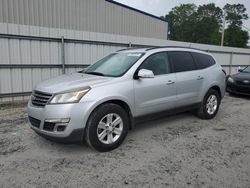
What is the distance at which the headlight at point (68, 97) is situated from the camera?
3301mm

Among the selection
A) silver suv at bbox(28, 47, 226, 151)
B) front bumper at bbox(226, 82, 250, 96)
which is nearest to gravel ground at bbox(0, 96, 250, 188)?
silver suv at bbox(28, 47, 226, 151)

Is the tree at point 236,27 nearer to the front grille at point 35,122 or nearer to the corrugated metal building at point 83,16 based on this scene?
the corrugated metal building at point 83,16

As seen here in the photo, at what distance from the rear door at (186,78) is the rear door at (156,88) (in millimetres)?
170

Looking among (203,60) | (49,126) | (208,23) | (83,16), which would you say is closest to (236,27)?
(208,23)

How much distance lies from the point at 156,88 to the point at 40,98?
2008mm

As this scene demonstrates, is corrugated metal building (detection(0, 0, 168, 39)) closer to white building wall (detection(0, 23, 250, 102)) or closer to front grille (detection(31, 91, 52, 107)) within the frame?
white building wall (detection(0, 23, 250, 102))

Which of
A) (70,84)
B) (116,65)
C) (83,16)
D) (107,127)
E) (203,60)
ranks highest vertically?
(83,16)

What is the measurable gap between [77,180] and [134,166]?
813 mm

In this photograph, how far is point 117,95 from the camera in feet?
11.9

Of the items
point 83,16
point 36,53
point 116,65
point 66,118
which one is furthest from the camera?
point 83,16

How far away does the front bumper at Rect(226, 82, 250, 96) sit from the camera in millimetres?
8311

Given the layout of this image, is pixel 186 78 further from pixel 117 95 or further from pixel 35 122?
pixel 35 122

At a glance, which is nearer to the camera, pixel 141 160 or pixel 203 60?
pixel 141 160

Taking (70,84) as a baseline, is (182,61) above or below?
above
